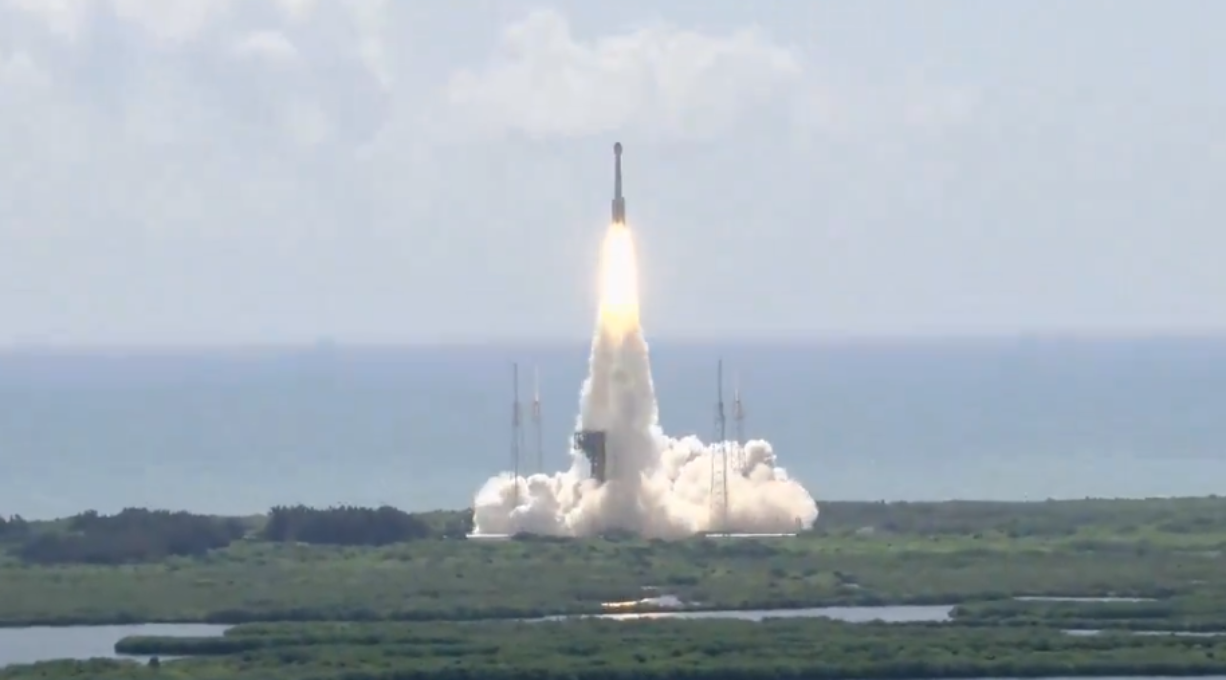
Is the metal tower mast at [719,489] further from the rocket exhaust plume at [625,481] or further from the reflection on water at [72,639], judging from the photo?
the reflection on water at [72,639]

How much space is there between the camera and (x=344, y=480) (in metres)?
179

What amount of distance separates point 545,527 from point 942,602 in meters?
20.3

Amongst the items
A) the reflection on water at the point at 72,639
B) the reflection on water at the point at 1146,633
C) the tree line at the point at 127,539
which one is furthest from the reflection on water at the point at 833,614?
the tree line at the point at 127,539

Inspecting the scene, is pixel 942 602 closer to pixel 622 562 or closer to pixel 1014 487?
pixel 622 562

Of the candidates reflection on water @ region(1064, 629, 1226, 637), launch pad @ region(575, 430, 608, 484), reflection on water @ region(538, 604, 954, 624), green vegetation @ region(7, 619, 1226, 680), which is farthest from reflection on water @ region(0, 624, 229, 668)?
reflection on water @ region(1064, 629, 1226, 637)

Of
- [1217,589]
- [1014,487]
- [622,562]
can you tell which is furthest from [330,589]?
[1014,487]

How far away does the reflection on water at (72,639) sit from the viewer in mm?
86750

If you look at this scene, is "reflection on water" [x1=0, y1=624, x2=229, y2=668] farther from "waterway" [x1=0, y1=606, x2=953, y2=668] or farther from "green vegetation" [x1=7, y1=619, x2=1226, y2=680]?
"green vegetation" [x1=7, y1=619, x2=1226, y2=680]

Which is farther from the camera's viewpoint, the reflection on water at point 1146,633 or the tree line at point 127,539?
the tree line at point 127,539

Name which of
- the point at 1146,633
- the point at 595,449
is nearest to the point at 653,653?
the point at 1146,633

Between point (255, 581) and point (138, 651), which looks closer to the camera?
point (138, 651)

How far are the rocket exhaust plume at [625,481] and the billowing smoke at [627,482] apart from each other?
3cm

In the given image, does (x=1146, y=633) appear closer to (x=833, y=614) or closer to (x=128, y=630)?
(x=833, y=614)

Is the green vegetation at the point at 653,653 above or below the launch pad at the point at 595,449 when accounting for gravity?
below
